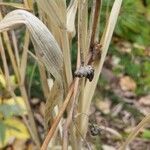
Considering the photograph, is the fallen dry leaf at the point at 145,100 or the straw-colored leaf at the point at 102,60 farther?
the fallen dry leaf at the point at 145,100

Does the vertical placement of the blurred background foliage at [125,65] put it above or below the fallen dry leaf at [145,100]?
above

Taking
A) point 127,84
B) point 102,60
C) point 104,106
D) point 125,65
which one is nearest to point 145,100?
point 127,84

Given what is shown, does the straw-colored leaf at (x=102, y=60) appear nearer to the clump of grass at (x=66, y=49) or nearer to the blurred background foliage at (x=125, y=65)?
the clump of grass at (x=66, y=49)

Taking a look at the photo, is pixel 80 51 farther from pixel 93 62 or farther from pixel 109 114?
pixel 109 114

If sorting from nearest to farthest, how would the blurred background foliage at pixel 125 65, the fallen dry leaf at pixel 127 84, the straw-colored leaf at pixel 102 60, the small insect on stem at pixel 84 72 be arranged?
1. the small insect on stem at pixel 84 72
2. the straw-colored leaf at pixel 102 60
3. the blurred background foliage at pixel 125 65
4. the fallen dry leaf at pixel 127 84

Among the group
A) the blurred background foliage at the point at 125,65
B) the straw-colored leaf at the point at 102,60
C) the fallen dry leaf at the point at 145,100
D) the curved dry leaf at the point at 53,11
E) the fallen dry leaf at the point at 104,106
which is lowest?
the fallen dry leaf at the point at 145,100

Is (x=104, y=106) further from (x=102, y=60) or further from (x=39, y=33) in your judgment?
(x=39, y=33)

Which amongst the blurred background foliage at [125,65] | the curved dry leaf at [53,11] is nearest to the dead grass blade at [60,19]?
the curved dry leaf at [53,11]

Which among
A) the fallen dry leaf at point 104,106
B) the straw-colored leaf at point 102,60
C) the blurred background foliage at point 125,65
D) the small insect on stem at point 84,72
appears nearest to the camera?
the small insect on stem at point 84,72

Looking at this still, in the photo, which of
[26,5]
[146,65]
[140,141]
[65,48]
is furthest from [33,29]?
[140,141]

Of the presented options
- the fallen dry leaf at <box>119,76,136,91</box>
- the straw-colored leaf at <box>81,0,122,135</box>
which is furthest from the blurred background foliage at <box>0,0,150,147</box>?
the straw-colored leaf at <box>81,0,122,135</box>
